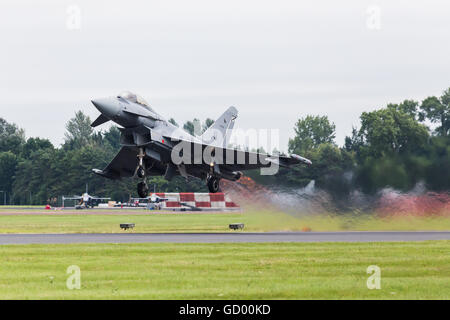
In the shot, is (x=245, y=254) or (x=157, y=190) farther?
(x=157, y=190)

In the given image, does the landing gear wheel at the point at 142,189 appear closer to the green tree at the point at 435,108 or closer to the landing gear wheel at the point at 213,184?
the landing gear wheel at the point at 213,184

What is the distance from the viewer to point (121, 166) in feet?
139

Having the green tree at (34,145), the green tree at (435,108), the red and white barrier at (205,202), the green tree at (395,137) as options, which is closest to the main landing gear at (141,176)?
the green tree at (395,137)

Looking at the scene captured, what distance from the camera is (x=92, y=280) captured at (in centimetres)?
1702

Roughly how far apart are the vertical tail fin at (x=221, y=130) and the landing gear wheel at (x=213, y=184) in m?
4.81

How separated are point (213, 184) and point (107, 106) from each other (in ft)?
28.3

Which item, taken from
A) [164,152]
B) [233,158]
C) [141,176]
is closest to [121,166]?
[164,152]

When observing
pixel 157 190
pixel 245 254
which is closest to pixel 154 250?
pixel 245 254

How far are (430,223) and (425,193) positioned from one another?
1.65 m

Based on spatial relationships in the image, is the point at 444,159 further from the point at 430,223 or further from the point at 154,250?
the point at 154,250

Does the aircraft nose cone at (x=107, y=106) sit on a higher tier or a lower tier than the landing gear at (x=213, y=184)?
higher

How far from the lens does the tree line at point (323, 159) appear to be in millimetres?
35375

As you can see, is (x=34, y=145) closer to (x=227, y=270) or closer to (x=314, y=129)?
(x=314, y=129)

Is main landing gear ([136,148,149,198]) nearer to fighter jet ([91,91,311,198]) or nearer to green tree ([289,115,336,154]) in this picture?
fighter jet ([91,91,311,198])
